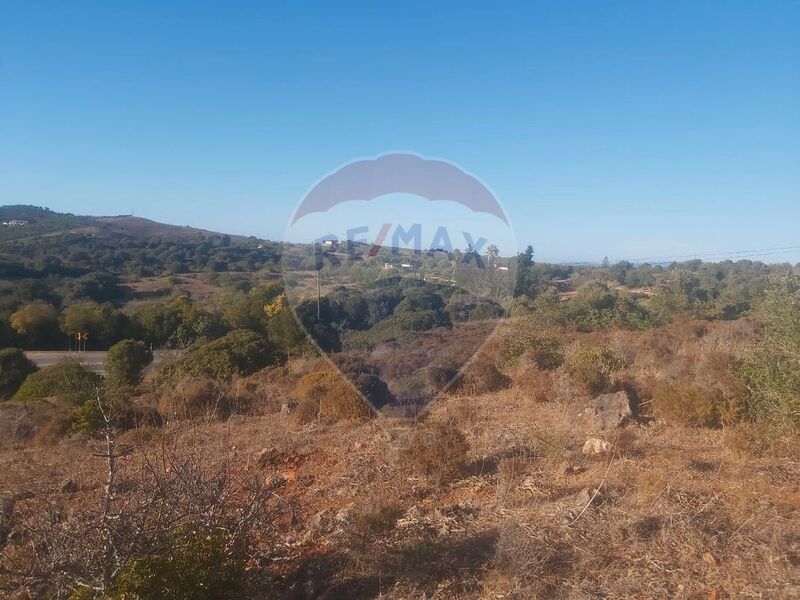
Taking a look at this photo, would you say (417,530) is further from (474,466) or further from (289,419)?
(289,419)

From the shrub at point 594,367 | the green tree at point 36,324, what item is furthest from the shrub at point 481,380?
the green tree at point 36,324

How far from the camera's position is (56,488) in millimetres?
5250

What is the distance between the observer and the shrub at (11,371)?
13820 millimetres

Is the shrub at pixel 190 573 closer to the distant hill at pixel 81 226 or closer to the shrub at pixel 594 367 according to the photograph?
the shrub at pixel 594 367

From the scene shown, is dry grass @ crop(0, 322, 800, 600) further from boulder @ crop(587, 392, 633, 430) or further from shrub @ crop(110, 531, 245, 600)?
shrub @ crop(110, 531, 245, 600)

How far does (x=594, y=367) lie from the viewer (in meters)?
8.31

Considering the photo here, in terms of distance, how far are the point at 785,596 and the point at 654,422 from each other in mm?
3965

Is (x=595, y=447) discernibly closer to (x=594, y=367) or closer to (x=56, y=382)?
(x=594, y=367)

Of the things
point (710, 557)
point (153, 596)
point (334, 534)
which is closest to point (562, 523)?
point (710, 557)

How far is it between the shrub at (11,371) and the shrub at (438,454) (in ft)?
43.5

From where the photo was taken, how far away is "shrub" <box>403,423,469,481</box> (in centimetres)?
508

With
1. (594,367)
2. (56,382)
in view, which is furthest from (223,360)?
(594,367)

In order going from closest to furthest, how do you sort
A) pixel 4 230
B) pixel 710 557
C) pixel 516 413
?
1. pixel 710 557
2. pixel 516 413
3. pixel 4 230

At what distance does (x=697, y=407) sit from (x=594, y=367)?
6.69 ft
